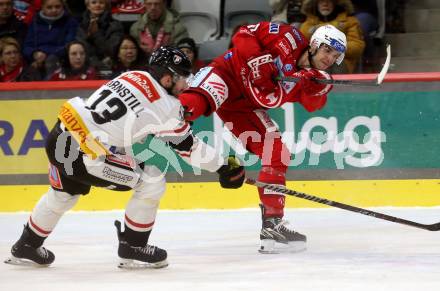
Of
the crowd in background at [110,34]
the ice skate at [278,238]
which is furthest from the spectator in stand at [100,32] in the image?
the ice skate at [278,238]

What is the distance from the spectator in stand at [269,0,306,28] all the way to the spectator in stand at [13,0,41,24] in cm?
205

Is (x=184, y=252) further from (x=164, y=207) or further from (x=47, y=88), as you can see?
(x=47, y=88)

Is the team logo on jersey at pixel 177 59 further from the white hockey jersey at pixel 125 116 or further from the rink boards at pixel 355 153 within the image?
the rink boards at pixel 355 153

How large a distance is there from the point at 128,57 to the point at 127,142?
2.78m

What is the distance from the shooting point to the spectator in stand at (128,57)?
7.30 metres

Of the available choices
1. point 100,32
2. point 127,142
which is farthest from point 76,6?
point 127,142

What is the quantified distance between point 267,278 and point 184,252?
948 mm

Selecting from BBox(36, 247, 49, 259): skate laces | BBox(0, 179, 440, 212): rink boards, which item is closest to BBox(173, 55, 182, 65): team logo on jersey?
BBox(36, 247, 49, 259): skate laces

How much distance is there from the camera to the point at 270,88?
5410 mm

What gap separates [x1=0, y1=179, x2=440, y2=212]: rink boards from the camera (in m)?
6.52

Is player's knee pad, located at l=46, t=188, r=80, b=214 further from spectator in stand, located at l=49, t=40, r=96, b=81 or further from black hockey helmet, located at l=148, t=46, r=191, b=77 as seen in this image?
spectator in stand, located at l=49, t=40, r=96, b=81

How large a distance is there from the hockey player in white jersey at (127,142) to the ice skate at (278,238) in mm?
687

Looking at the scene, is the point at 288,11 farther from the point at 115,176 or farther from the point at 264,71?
the point at 115,176

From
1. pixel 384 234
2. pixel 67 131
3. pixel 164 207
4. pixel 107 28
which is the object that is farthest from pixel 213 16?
pixel 67 131
